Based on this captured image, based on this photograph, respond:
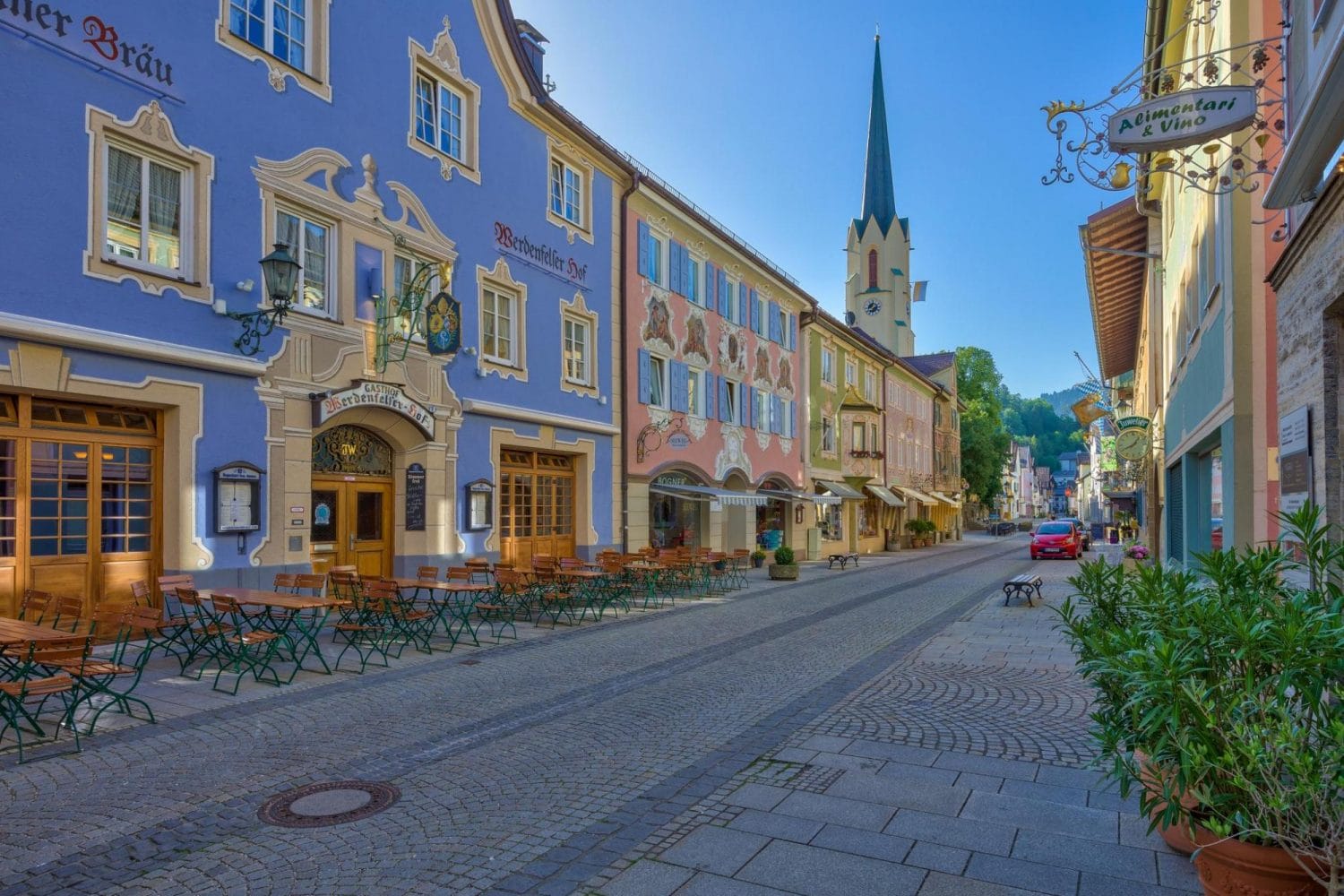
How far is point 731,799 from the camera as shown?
5.04 metres

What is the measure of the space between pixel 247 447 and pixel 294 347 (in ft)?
5.06

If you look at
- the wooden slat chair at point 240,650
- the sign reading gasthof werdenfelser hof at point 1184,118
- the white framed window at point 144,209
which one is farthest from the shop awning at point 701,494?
the sign reading gasthof werdenfelser hof at point 1184,118

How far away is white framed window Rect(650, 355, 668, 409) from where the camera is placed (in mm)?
21109

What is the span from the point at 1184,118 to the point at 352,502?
11.6 m

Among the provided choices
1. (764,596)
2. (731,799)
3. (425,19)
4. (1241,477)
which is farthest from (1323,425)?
(425,19)

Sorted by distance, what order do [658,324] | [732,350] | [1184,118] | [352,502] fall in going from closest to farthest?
1. [1184,118]
2. [352,502]
3. [658,324]
4. [732,350]

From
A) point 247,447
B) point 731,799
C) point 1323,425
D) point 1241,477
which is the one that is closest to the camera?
point 731,799

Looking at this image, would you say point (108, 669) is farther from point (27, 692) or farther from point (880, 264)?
point (880, 264)

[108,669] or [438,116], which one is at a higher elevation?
[438,116]

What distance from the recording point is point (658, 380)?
2142cm

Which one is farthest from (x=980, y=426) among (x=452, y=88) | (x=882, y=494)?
(x=452, y=88)

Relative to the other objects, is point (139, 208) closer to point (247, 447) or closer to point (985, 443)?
point (247, 447)

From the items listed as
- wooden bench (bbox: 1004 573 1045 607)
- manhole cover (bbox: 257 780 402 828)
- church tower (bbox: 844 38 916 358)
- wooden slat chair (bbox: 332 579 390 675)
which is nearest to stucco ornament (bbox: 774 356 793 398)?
wooden bench (bbox: 1004 573 1045 607)

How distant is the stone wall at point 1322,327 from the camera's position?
5477 mm
